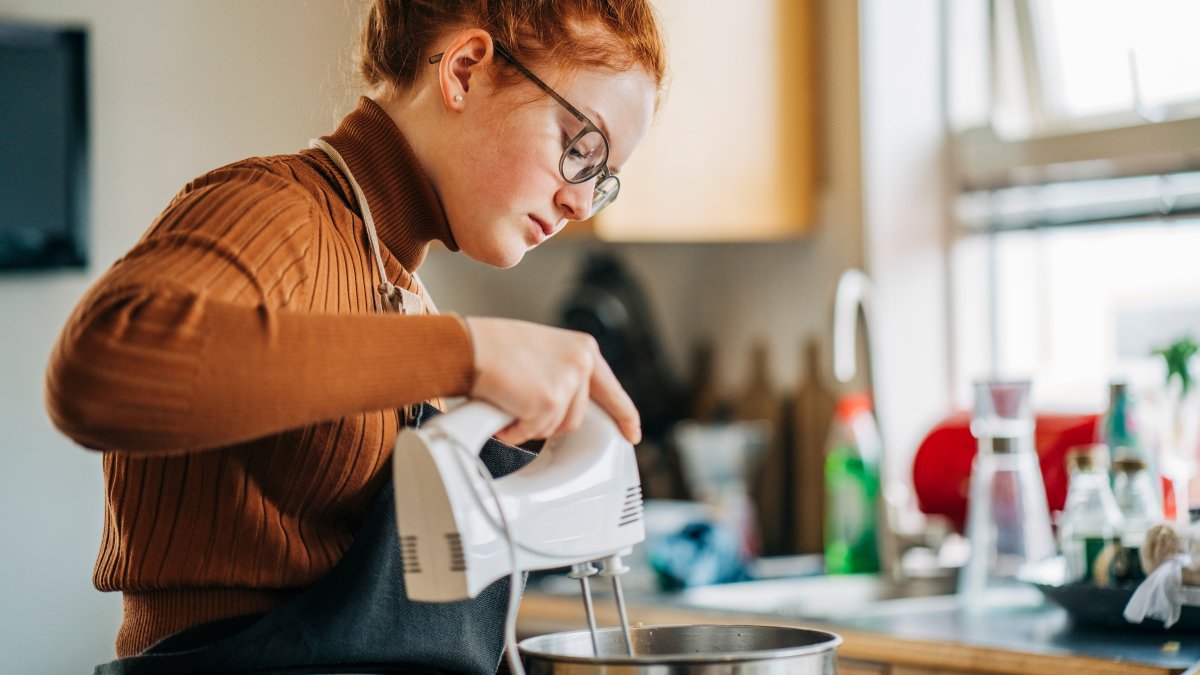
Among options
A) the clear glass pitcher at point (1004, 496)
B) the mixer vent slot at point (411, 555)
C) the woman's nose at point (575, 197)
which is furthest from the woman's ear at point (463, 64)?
the clear glass pitcher at point (1004, 496)

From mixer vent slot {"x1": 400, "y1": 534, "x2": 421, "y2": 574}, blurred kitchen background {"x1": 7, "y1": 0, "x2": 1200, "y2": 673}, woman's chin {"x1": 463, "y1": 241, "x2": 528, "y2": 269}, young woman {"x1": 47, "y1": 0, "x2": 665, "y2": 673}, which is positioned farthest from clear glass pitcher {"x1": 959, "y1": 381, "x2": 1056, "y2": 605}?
mixer vent slot {"x1": 400, "y1": 534, "x2": 421, "y2": 574}

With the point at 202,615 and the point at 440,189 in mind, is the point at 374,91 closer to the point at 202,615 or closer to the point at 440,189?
the point at 440,189

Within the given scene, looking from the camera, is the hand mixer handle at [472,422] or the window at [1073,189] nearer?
the hand mixer handle at [472,422]

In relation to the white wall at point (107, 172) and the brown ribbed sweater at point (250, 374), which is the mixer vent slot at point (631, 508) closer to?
the brown ribbed sweater at point (250, 374)

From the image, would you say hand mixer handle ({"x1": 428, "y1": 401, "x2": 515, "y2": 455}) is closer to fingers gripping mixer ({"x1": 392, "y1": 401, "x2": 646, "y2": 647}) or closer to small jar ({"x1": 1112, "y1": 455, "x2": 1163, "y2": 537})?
fingers gripping mixer ({"x1": 392, "y1": 401, "x2": 646, "y2": 647})

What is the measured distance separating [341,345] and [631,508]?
0.77ft

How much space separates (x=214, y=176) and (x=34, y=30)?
1.76 m

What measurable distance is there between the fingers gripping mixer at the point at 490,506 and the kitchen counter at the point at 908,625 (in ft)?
1.69

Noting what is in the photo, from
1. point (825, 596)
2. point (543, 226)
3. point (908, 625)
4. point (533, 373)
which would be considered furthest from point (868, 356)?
point (533, 373)

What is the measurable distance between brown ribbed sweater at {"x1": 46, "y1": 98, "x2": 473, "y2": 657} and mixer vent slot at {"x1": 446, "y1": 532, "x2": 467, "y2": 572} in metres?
0.09

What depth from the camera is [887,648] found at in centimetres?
162

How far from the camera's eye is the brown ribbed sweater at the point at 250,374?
73 cm

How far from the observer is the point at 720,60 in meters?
2.46

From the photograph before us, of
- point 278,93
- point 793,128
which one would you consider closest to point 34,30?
point 278,93
